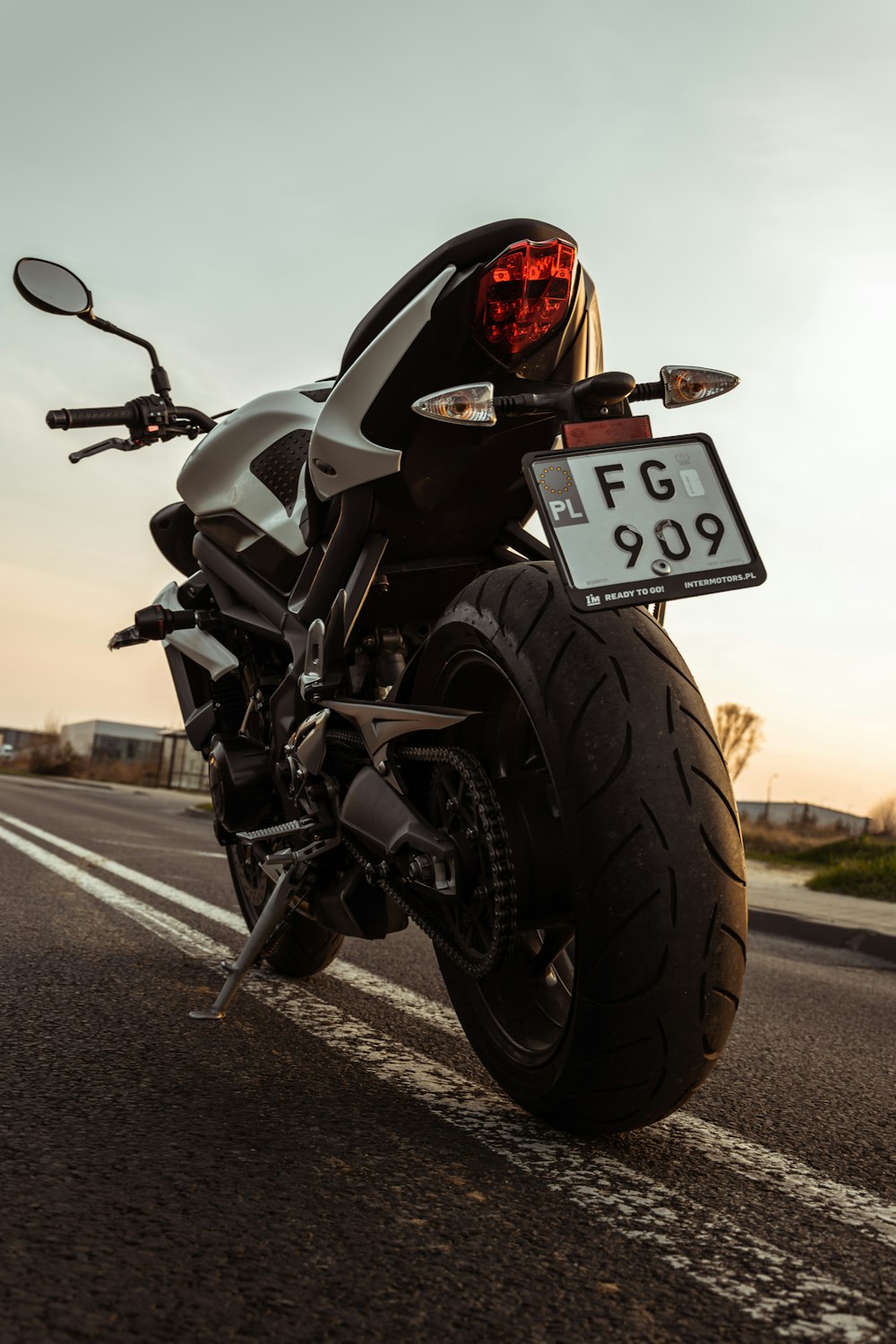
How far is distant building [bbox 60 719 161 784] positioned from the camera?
6237 centimetres

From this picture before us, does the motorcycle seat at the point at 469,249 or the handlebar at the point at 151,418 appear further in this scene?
the handlebar at the point at 151,418

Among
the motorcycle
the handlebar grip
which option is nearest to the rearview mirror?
the handlebar grip

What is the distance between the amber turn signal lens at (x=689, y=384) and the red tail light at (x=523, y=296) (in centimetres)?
24

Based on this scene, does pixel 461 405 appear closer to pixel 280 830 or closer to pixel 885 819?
pixel 280 830

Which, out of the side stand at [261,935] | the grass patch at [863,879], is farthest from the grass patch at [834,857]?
the side stand at [261,935]

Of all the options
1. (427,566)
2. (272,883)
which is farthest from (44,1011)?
(427,566)

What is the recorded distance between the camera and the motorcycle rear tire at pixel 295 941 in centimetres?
331

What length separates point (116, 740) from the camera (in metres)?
80.8

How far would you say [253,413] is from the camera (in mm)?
3156

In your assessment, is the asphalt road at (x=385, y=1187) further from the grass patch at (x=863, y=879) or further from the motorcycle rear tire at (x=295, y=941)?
the grass patch at (x=863, y=879)

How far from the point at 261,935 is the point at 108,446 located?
6.51ft

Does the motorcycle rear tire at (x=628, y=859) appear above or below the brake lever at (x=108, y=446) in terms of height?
below

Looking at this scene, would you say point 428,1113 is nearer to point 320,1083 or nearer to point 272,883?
point 320,1083

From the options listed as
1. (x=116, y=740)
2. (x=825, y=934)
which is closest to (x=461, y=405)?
(x=825, y=934)
